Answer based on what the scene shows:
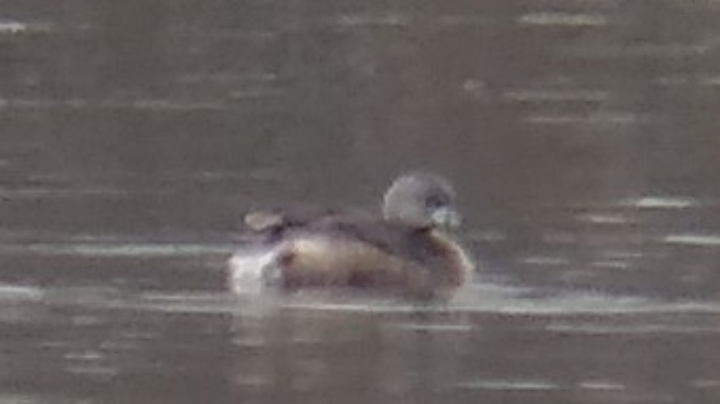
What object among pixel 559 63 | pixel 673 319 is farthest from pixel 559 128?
pixel 673 319

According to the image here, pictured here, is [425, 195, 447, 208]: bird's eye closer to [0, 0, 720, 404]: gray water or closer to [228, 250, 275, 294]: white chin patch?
[0, 0, 720, 404]: gray water

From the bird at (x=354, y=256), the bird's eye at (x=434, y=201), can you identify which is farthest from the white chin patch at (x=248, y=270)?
the bird's eye at (x=434, y=201)

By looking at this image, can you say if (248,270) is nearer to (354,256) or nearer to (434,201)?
(354,256)

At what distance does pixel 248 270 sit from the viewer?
11141 mm

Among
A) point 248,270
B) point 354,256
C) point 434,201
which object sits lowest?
point 248,270

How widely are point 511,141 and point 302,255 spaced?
223cm

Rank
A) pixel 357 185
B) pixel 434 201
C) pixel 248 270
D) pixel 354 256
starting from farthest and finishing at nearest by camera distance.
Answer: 1. pixel 357 185
2. pixel 434 201
3. pixel 354 256
4. pixel 248 270

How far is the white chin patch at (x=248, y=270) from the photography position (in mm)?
10984

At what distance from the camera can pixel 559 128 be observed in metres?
13.4

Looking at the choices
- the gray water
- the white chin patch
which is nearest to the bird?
the white chin patch

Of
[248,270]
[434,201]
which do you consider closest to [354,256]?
[248,270]

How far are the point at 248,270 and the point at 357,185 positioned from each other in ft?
6.60

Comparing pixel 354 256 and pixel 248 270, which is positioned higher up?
pixel 354 256

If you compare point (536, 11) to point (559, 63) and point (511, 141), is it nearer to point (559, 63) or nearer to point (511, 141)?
point (559, 63)
